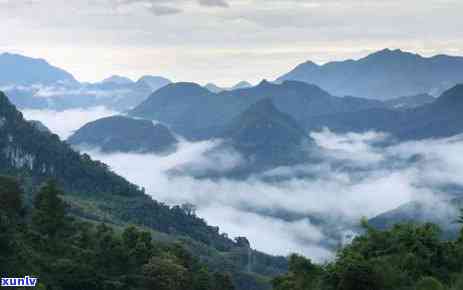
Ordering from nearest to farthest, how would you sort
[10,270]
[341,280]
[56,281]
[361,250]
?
Result: [341,280] < [10,270] < [56,281] < [361,250]

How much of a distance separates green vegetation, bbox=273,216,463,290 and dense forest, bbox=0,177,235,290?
35.0ft

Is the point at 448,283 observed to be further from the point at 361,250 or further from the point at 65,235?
the point at 65,235

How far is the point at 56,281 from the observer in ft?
191

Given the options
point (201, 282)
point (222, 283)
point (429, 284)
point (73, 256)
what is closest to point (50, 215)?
point (73, 256)

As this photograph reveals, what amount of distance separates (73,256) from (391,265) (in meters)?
27.0

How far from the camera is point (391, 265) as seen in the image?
5569cm

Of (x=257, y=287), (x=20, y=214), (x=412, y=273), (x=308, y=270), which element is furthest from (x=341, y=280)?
(x=257, y=287)

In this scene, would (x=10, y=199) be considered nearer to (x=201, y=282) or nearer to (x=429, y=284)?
(x=201, y=282)

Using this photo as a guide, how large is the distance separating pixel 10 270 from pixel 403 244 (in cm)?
2944

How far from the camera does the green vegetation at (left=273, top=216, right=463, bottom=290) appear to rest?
4922 cm

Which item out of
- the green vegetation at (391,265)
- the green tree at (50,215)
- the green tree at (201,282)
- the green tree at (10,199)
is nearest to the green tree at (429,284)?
the green vegetation at (391,265)

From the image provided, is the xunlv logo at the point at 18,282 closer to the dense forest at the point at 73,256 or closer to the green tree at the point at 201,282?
the dense forest at the point at 73,256

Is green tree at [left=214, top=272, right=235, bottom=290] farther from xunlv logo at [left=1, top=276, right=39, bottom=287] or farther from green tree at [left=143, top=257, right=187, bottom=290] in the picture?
xunlv logo at [left=1, top=276, right=39, bottom=287]

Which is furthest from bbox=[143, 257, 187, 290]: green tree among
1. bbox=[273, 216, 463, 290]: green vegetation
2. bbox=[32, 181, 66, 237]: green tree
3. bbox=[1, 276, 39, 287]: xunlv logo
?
bbox=[1, 276, 39, 287]: xunlv logo
